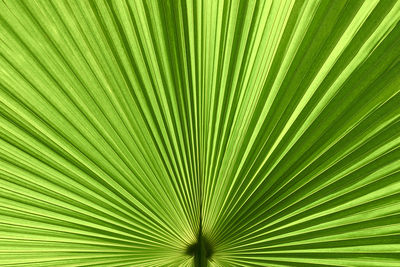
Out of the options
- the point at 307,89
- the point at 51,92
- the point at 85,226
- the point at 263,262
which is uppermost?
the point at 307,89

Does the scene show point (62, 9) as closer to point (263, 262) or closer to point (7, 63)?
point (7, 63)

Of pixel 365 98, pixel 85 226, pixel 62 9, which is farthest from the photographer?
pixel 85 226

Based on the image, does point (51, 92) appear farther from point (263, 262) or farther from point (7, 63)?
point (263, 262)

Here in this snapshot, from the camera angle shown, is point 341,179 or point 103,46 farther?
point 341,179

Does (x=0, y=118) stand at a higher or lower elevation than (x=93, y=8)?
lower

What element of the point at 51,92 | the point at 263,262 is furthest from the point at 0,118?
the point at 263,262

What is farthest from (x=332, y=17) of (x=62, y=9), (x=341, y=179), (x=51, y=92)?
(x=51, y=92)

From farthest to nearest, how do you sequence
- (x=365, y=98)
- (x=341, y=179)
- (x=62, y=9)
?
(x=341, y=179), (x=365, y=98), (x=62, y=9)
